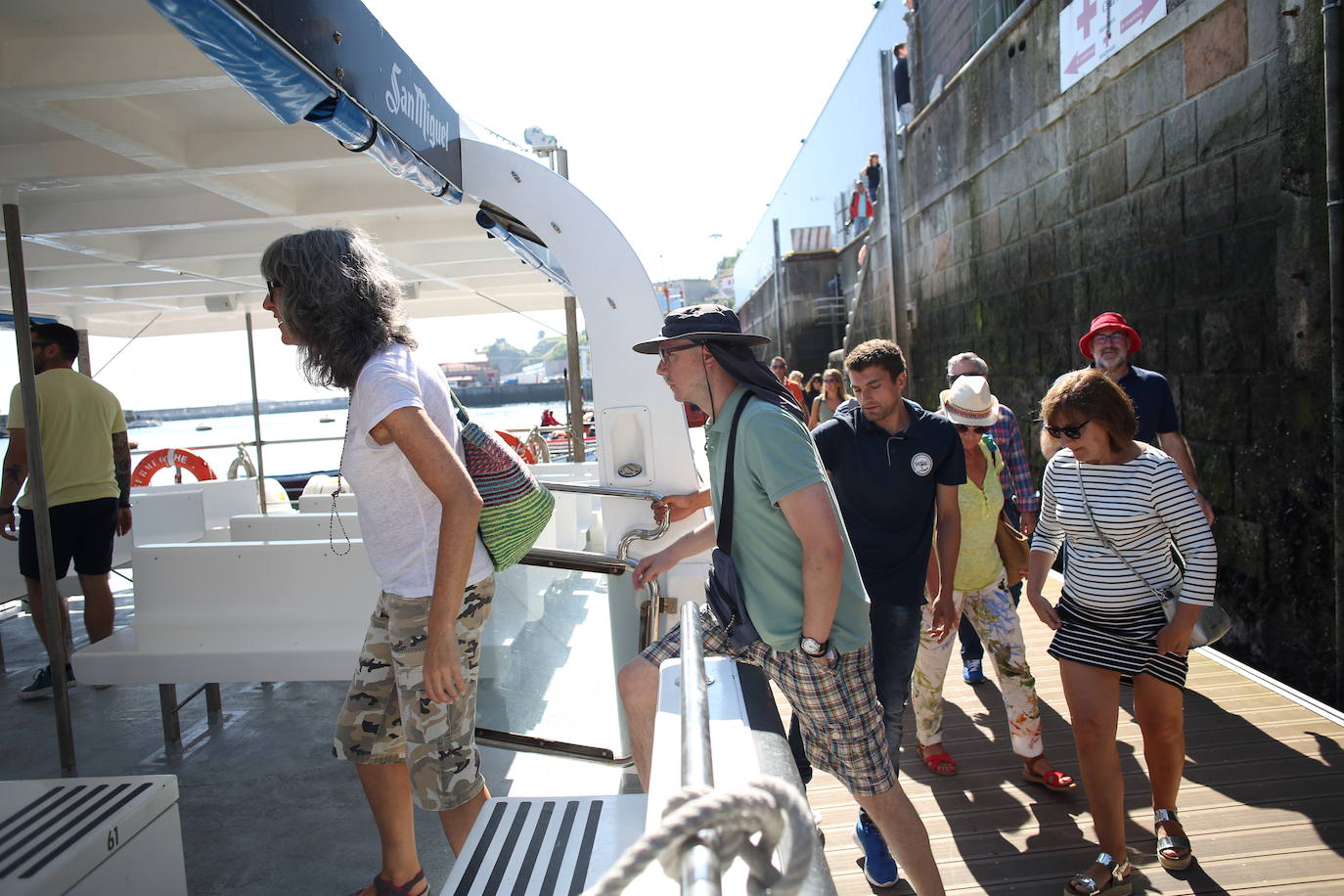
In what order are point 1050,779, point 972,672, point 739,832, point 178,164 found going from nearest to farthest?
point 739,832 < point 1050,779 < point 178,164 < point 972,672

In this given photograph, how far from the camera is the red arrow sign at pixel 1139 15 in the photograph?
5910mm

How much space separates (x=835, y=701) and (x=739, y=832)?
1561mm

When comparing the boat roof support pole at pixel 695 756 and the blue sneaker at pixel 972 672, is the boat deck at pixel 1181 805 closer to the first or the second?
the blue sneaker at pixel 972 672

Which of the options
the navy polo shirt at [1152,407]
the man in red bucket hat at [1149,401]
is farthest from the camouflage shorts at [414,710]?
the navy polo shirt at [1152,407]

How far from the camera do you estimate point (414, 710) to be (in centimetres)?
240

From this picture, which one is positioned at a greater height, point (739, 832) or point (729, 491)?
point (729, 491)

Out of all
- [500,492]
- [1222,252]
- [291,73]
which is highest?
[291,73]

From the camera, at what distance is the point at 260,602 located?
14.4 ft

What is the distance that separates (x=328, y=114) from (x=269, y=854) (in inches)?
105

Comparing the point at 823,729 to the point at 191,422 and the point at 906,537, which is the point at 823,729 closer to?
the point at 906,537

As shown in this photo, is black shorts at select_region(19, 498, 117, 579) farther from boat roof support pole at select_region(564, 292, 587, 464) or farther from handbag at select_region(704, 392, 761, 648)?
handbag at select_region(704, 392, 761, 648)

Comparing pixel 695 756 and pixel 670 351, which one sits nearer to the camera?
pixel 695 756

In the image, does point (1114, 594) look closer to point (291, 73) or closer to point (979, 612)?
point (979, 612)

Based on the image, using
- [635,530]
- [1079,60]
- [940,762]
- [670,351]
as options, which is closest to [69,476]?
[635,530]
